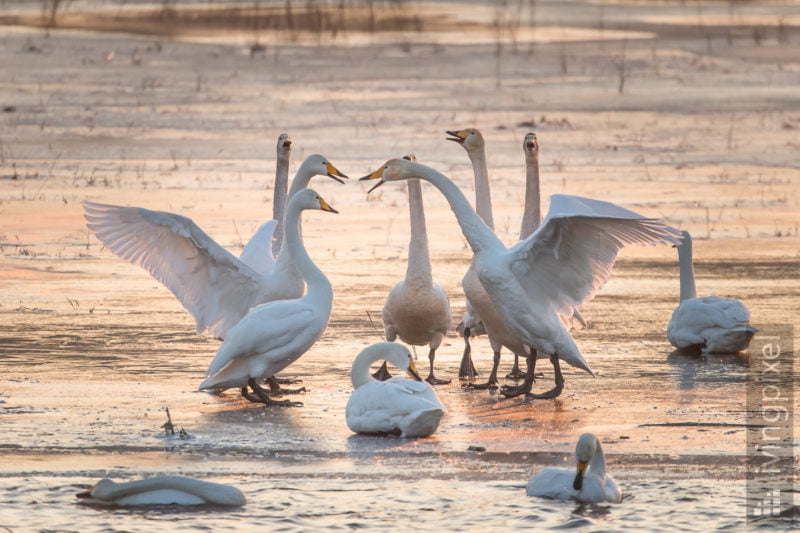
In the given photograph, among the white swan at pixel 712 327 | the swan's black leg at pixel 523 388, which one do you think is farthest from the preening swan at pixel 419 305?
the white swan at pixel 712 327

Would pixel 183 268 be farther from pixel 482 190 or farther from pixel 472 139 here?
pixel 472 139

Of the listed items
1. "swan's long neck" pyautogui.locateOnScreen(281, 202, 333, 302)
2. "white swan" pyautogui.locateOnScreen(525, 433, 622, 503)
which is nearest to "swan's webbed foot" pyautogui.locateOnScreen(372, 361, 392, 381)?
"swan's long neck" pyautogui.locateOnScreen(281, 202, 333, 302)

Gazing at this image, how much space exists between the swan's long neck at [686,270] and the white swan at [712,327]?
17.8 inches

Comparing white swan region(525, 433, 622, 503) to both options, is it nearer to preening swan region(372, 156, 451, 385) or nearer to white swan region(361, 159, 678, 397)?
white swan region(361, 159, 678, 397)

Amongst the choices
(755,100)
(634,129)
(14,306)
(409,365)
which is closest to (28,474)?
(409,365)

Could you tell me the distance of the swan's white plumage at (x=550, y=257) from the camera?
9414 mm

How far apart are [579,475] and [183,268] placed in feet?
13.5

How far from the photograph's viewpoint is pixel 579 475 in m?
7.15

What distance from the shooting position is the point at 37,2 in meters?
41.6

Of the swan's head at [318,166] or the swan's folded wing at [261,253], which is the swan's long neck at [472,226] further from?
the swan's folded wing at [261,253]

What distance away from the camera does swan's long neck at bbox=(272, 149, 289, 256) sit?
37.7 feet

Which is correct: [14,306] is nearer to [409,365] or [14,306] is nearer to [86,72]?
[409,365]

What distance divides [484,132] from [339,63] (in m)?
8.49

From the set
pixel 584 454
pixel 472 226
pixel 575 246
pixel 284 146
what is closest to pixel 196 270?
pixel 284 146
